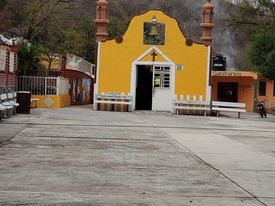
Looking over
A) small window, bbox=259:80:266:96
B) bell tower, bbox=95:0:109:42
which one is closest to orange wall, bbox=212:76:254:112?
small window, bbox=259:80:266:96

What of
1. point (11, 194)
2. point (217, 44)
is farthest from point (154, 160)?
point (217, 44)

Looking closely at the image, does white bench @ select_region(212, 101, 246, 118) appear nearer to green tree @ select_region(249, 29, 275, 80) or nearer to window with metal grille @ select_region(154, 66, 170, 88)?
green tree @ select_region(249, 29, 275, 80)

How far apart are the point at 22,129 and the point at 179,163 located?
276 inches

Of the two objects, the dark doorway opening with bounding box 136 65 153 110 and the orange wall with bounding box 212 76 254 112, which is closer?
the dark doorway opening with bounding box 136 65 153 110

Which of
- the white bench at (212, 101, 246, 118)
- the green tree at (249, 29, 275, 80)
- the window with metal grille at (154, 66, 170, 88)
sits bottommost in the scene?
the white bench at (212, 101, 246, 118)

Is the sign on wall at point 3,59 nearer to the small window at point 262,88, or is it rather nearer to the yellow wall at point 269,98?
the yellow wall at point 269,98

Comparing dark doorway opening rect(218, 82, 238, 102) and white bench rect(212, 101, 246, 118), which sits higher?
dark doorway opening rect(218, 82, 238, 102)

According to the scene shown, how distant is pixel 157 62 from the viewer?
31.6 m

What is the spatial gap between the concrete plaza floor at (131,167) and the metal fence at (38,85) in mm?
11835

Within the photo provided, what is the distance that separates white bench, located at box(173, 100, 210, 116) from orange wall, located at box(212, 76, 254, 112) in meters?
16.4

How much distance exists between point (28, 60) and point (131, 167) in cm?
2164

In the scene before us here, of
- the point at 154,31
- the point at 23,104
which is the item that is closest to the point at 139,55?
the point at 154,31

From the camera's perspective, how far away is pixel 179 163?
38.1 feet

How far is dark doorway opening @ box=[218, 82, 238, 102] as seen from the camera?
1898 inches
